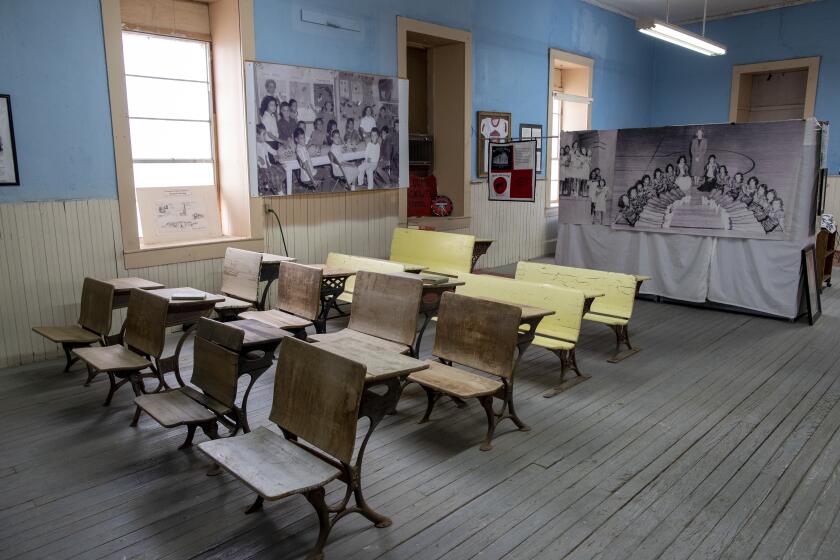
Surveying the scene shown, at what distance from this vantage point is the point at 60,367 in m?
5.16

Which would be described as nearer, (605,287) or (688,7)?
(605,287)

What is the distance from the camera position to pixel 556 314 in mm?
4832

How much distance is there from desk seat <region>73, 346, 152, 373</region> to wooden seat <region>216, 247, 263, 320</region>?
978mm

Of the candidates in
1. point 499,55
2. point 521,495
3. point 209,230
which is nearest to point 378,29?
point 499,55

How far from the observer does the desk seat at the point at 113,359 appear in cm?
391

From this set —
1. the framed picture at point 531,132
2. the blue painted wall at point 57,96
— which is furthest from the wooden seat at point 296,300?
the framed picture at point 531,132

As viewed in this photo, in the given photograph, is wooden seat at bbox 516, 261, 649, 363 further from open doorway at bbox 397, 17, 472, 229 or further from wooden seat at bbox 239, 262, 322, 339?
open doorway at bbox 397, 17, 472, 229

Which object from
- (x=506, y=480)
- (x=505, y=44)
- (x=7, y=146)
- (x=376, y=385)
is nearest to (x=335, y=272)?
(x=376, y=385)

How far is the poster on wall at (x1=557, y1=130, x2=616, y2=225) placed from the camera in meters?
7.80

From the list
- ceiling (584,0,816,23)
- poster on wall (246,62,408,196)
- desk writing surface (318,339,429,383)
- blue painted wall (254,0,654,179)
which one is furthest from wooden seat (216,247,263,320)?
ceiling (584,0,816,23)

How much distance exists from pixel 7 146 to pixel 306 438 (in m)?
4.00

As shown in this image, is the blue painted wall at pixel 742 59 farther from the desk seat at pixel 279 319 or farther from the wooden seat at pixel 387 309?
the desk seat at pixel 279 319

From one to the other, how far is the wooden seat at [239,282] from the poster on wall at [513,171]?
11.3 ft

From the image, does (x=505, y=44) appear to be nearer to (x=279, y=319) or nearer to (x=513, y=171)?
(x=513, y=171)
